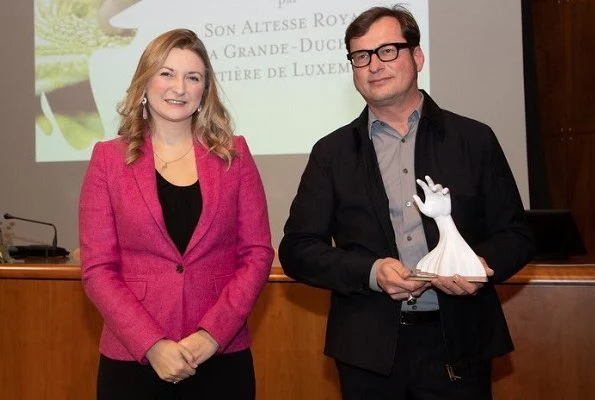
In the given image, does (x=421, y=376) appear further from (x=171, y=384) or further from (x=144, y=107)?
(x=144, y=107)

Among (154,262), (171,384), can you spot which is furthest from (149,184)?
(171,384)

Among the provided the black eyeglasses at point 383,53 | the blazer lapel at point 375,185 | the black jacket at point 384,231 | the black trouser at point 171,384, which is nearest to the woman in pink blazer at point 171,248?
the black trouser at point 171,384

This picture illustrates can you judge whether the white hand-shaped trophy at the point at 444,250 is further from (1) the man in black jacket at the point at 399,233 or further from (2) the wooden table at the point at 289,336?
(2) the wooden table at the point at 289,336

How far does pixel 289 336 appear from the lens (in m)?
3.09

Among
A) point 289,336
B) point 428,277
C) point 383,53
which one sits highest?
point 383,53

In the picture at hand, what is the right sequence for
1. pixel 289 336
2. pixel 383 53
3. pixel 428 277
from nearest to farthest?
1. pixel 428 277
2. pixel 383 53
3. pixel 289 336

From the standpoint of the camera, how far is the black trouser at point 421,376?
1.95 m

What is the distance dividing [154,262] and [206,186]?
0.24 m

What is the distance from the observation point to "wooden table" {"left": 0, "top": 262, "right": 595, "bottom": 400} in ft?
9.25

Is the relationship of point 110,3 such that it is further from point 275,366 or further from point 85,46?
point 275,366

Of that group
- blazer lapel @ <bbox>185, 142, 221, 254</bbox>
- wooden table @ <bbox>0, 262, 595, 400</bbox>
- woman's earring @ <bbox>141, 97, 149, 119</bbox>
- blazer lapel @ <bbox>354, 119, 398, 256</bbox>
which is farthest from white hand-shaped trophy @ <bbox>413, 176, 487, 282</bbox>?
wooden table @ <bbox>0, 262, 595, 400</bbox>

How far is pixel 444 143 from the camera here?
2094mm

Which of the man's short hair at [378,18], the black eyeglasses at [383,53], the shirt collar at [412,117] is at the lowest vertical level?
the shirt collar at [412,117]

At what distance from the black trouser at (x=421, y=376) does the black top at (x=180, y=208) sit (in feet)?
1.89
